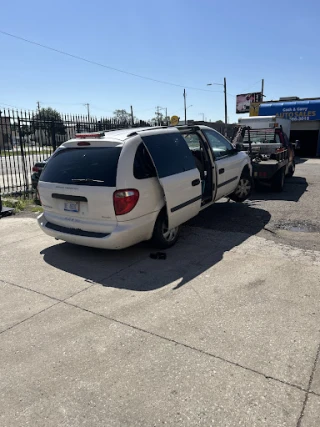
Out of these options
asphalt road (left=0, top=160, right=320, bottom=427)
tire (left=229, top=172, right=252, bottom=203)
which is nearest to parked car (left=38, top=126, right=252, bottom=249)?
asphalt road (left=0, top=160, right=320, bottom=427)

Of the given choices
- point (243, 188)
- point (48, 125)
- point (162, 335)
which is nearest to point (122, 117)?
point (48, 125)

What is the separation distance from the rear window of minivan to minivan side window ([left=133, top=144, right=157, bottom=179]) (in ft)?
0.88

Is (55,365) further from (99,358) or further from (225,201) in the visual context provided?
(225,201)

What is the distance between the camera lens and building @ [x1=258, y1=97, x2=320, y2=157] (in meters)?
24.7

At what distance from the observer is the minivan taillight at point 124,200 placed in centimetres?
431

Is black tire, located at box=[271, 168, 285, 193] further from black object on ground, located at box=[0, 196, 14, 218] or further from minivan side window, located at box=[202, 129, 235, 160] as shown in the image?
black object on ground, located at box=[0, 196, 14, 218]

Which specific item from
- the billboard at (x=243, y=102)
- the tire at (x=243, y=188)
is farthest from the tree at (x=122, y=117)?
the billboard at (x=243, y=102)

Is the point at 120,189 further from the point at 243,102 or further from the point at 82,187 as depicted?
the point at 243,102

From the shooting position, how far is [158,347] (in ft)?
9.57

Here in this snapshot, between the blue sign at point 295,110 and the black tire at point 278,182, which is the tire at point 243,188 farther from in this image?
the blue sign at point 295,110

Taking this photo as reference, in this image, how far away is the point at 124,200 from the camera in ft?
14.2

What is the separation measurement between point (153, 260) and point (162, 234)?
439 millimetres

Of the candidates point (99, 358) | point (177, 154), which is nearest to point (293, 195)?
point (177, 154)

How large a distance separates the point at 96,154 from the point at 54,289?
187 cm
